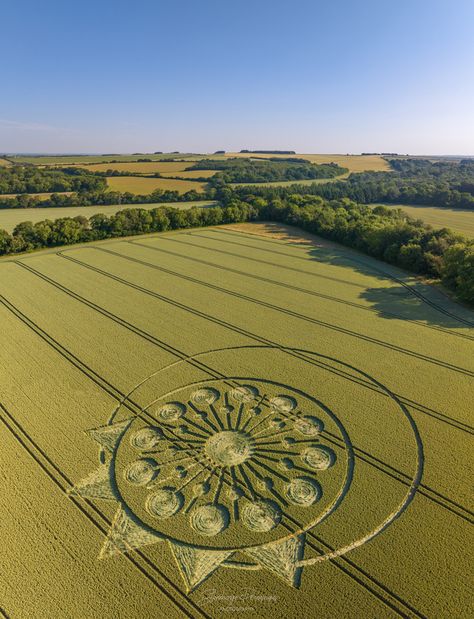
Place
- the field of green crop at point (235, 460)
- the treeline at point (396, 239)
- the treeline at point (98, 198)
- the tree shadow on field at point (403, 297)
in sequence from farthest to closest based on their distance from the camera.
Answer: the treeline at point (98, 198) → the treeline at point (396, 239) → the tree shadow on field at point (403, 297) → the field of green crop at point (235, 460)

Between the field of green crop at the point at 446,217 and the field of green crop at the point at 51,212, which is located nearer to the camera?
the field of green crop at the point at 51,212

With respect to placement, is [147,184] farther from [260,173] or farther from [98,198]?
[260,173]

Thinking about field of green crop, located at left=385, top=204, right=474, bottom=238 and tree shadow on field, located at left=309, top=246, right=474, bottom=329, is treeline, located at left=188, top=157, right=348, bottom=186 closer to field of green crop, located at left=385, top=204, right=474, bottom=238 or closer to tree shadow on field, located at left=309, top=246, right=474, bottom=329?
field of green crop, located at left=385, top=204, right=474, bottom=238

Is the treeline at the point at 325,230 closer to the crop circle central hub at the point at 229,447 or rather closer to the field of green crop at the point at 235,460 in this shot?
the field of green crop at the point at 235,460

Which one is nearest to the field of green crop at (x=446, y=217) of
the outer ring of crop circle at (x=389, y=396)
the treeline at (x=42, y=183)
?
the outer ring of crop circle at (x=389, y=396)

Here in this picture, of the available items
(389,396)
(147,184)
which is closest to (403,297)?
(389,396)

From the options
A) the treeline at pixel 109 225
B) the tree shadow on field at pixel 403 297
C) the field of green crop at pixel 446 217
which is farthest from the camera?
the field of green crop at pixel 446 217

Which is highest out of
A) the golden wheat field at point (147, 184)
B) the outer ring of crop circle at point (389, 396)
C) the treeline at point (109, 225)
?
the golden wheat field at point (147, 184)

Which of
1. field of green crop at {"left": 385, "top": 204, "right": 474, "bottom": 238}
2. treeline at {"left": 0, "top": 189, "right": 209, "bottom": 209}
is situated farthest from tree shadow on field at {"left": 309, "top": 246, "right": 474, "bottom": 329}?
treeline at {"left": 0, "top": 189, "right": 209, "bottom": 209}
